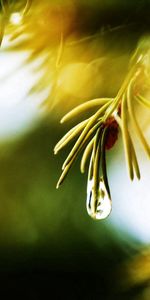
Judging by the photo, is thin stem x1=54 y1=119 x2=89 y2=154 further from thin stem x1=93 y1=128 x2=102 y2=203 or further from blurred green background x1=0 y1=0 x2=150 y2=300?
blurred green background x1=0 y1=0 x2=150 y2=300

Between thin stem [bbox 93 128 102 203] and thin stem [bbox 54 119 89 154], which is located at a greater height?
thin stem [bbox 54 119 89 154]

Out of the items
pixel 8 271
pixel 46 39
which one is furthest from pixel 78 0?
pixel 8 271

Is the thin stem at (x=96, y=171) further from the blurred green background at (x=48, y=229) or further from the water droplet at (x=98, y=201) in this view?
the blurred green background at (x=48, y=229)

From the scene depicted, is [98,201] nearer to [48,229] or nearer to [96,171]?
[96,171]

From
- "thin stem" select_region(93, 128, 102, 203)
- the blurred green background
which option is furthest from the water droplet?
the blurred green background

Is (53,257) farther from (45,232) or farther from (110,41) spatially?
(110,41)

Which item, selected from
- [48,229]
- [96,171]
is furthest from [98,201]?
[48,229]

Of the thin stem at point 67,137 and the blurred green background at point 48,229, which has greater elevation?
the blurred green background at point 48,229

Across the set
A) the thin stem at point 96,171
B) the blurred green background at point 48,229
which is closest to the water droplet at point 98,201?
the thin stem at point 96,171

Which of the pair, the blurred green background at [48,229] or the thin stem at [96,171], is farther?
the blurred green background at [48,229]
